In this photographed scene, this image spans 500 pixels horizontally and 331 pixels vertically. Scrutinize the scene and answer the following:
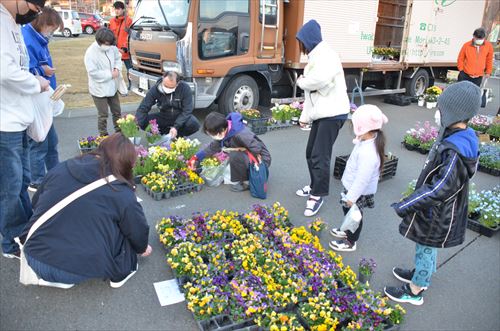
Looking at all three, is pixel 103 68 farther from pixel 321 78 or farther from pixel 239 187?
pixel 321 78

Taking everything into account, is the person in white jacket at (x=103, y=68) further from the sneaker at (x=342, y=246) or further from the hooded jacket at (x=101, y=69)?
the sneaker at (x=342, y=246)

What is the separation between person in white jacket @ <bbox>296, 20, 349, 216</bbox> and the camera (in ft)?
13.5

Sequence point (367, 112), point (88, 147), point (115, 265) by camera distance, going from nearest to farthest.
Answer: point (115, 265), point (367, 112), point (88, 147)

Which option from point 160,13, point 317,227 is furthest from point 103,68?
point 317,227

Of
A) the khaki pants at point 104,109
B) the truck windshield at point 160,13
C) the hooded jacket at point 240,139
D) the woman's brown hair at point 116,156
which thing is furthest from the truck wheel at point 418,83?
the woman's brown hair at point 116,156

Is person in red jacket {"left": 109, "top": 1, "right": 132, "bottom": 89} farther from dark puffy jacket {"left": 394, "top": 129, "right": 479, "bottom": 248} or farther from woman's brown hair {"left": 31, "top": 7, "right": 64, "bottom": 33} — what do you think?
dark puffy jacket {"left": 394, "top": 129, "right": 479, "bottom": 248}

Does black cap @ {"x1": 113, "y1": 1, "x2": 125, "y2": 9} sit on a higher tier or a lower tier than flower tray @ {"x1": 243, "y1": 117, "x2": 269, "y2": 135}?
higher

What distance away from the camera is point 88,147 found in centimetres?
578

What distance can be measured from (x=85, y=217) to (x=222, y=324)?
4.00 feet

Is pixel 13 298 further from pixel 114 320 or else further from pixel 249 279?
pixel 249 279

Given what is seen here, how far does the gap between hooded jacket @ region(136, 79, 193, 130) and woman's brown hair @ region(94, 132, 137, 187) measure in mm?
3531

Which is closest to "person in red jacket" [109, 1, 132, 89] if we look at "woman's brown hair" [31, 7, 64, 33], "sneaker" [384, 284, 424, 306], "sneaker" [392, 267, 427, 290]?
"woman's brown hair" [31, 7, 64, 33]

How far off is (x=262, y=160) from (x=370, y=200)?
1.57 meters

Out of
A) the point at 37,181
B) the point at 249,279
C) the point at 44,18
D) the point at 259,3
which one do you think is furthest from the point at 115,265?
the point at 259,3
